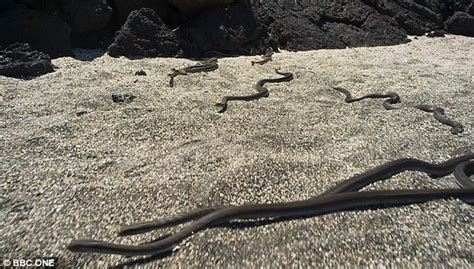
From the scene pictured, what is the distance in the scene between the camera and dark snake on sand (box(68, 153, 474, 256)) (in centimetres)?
266

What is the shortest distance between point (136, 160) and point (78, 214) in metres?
0.92

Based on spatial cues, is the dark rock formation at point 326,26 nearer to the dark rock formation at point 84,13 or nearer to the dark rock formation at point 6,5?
the dark rock formation at point 84,13

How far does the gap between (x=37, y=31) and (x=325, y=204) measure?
622cm

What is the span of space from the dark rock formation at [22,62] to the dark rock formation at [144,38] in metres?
1.32

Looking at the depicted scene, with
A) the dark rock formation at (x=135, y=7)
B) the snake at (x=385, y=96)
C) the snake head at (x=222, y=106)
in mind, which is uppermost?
the dark rock formation at (x=135, y=7)

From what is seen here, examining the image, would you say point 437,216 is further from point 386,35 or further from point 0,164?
point 386,35

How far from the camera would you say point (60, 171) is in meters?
3.59

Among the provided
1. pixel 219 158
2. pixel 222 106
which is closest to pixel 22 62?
pixel 222 106

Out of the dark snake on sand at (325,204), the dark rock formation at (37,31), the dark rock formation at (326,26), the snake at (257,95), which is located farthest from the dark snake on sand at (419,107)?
the dark rock formation at (37,31)

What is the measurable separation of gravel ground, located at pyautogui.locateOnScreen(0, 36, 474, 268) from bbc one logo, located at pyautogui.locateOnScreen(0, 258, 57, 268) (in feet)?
0.19

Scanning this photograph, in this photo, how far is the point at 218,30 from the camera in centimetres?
799

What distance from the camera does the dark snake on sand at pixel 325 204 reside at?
2.66 meters

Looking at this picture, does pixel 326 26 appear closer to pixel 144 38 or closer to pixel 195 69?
pixel 195 69

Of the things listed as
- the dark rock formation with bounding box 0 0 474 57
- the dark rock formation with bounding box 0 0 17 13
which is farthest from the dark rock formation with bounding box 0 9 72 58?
the dark rock formation with bounding box 0 0 17 13
